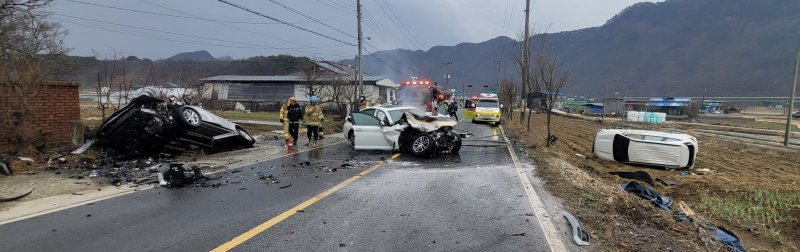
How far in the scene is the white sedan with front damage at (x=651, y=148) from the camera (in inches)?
472

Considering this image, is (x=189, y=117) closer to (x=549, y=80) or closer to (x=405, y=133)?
(x=405, y=133)

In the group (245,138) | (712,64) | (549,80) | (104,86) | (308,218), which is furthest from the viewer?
(712,64)

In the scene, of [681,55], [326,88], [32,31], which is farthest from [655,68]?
[32,31]

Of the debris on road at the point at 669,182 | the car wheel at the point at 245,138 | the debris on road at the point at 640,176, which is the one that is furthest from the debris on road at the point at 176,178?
the debris on road at the point at 669,182

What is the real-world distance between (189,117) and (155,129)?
997mm

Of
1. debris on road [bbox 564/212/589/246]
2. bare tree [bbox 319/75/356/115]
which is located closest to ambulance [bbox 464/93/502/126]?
bare tree [bbox 319/75/356/115]

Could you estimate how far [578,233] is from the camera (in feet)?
16.2

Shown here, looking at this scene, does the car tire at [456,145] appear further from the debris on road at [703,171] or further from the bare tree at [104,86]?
the bare tree at [104,86]

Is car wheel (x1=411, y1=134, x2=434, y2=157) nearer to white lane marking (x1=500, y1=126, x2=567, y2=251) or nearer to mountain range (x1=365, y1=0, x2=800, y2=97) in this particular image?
white lane marking (x1=500, y1=126, x2=567, y2=251)

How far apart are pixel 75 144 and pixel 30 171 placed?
218 cm

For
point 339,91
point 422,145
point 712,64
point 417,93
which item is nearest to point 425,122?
point 422,145

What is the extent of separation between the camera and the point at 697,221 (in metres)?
5.89

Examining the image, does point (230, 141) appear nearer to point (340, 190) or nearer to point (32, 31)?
point (340, 190)

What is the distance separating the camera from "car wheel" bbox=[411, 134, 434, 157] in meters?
11.5
